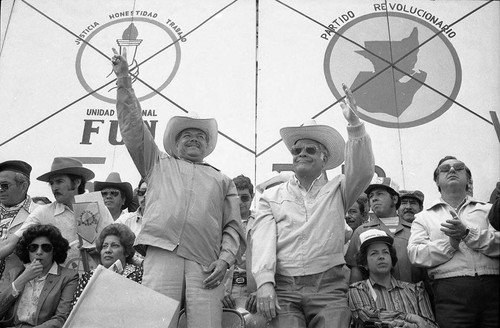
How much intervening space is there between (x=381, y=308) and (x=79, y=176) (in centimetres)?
210

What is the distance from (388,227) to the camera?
12.1 feet

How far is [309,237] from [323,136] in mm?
610

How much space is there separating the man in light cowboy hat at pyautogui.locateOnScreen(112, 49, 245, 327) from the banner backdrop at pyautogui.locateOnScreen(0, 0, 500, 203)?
2.37m

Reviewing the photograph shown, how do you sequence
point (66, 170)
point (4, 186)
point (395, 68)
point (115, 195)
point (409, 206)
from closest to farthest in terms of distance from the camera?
point (4, 186)
point (66, 170)
point (409, 206)
point (115, 195)
point (395, 68)

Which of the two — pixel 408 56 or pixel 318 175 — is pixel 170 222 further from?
pixel 408 56

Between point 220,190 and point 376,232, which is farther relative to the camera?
point 376,232

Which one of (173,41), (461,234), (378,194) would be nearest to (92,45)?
(173,41)

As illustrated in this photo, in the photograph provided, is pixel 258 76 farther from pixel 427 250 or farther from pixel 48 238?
pixel 427 250

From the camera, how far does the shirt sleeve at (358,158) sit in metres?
2.87

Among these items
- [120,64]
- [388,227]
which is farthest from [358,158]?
[120,64]

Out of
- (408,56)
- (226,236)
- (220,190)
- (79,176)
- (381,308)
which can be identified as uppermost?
(408,56)

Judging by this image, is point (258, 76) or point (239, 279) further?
point (258, 76)

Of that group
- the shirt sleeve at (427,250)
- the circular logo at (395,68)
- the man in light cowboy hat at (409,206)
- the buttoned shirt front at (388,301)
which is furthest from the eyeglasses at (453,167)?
the circular logo at (395,68)

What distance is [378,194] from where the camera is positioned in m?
3.92
